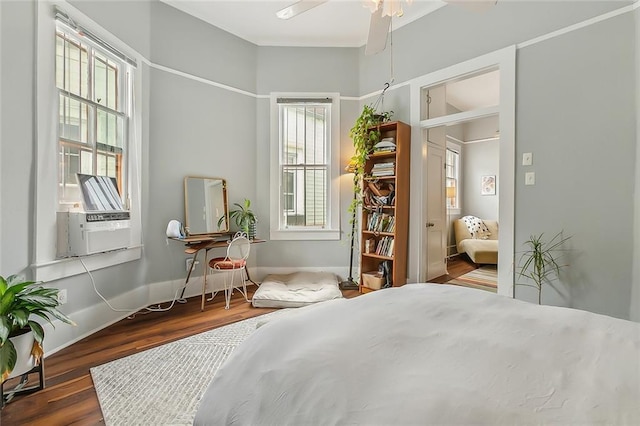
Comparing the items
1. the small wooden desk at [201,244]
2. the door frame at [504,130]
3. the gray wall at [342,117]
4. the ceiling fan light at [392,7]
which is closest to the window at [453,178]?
the gray wall at [342,117]

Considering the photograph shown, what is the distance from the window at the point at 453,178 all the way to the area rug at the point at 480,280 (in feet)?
5.26

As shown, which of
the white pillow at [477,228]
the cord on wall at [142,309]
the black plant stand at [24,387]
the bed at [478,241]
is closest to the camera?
the black plant stand at [24,387]

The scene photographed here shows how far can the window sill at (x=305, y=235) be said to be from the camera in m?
4.24

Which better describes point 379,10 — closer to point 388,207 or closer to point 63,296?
point 388,207

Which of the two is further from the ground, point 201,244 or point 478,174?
point 478,174

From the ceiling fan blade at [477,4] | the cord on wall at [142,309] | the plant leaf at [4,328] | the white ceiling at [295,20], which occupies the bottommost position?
the cord on wall at [142,309]

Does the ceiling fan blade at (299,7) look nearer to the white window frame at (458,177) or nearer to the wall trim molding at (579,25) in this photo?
the wall trim molding at (579,25)

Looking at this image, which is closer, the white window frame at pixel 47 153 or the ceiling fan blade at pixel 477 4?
the ceiling fan blade at pixel 477 4

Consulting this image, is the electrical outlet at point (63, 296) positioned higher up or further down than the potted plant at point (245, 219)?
further down

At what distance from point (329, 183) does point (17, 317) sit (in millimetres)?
3364

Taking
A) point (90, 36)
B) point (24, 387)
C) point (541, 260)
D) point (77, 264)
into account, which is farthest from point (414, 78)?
point (24, 387)

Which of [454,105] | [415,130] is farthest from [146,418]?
[454,105]

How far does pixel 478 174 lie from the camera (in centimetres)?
641

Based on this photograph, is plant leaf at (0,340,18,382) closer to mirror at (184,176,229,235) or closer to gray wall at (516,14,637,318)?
mirror at (184,176,229,235)
